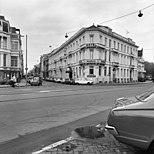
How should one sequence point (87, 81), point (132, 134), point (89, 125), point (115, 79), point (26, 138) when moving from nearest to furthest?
point (132, 134) < point (26, 138) < point (89, 125) < point (87, 81) < point (115, 79)

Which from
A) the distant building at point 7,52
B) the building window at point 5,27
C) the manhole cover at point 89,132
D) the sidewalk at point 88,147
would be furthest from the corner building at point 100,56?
the sidewalk at point 88,147

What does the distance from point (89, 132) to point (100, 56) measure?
38.2m

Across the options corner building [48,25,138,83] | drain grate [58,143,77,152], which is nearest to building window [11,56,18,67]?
corner building [48,25,138,83]

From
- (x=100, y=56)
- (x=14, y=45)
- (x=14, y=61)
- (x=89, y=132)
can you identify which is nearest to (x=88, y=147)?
(x=89, y=132)

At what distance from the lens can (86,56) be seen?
1634 inches

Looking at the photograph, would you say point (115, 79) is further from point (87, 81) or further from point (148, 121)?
point (148, 121)

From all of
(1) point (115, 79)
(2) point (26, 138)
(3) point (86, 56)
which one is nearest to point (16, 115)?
(2) point (26, 138)

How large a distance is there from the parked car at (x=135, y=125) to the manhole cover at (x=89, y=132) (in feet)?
4.24

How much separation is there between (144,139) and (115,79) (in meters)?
46.3

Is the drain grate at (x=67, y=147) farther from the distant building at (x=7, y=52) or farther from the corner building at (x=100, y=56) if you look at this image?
the distant building at (x=7, y=52)

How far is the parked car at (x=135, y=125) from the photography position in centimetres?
283

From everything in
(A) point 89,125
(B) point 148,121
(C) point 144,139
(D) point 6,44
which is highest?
(D) point 6,44

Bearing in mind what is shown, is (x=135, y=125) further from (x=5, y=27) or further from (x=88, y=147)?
(x=5, y=27)

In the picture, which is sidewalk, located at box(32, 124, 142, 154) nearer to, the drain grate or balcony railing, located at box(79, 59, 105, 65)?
the drain grate
